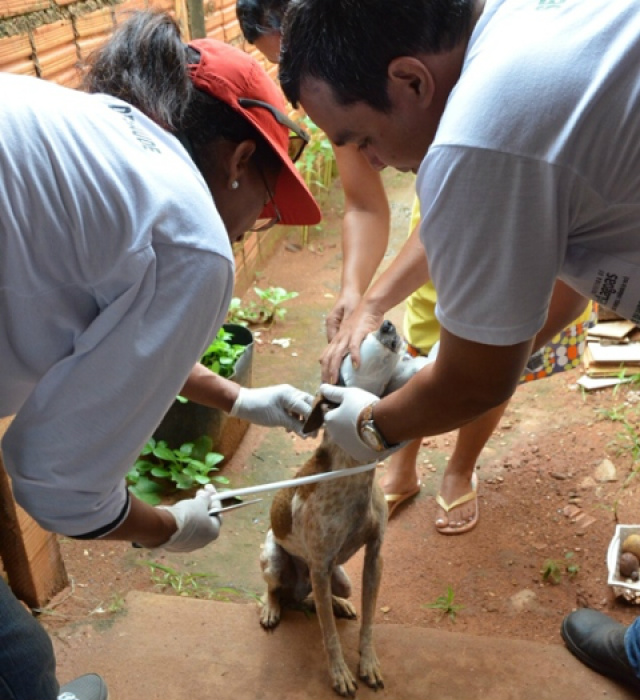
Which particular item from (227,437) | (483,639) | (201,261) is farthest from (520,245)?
(227,437)

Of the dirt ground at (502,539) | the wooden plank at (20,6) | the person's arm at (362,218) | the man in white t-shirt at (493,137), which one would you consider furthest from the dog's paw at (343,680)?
the wooden plank at (20,6)

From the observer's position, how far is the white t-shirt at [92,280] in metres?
1.23

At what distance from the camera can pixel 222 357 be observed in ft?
13.4

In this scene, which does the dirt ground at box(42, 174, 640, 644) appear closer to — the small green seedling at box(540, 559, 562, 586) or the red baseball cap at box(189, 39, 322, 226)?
the small green seedling at box(540, 559, 562, 586)

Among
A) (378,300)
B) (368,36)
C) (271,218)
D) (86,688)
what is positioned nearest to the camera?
(368,36)

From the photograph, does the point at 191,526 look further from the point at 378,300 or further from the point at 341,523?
the point at 378,300

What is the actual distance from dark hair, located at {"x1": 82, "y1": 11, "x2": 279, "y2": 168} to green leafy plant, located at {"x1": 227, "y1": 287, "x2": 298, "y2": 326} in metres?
3.72

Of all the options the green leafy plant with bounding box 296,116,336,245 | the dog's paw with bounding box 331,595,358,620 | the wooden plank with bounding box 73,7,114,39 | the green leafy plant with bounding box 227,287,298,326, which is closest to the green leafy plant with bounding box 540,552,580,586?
the dog's paw with bounding box 331,595,358,620

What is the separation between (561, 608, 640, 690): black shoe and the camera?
2488mm

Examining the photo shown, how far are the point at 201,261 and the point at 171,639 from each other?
188 cm

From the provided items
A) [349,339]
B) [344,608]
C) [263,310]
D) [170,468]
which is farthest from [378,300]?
[263,310]

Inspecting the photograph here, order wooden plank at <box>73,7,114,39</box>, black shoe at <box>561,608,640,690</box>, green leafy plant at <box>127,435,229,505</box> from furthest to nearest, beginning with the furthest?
1. green leafy plant at <box>127,435,229,505</box>
2. wooden plank at <box>73,7,114,39</box>
3. black shoe at <box>561,608,640,690</box>

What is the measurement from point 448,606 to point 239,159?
2.23m

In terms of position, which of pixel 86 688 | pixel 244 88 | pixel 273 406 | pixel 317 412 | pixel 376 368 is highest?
pixel 244 88
